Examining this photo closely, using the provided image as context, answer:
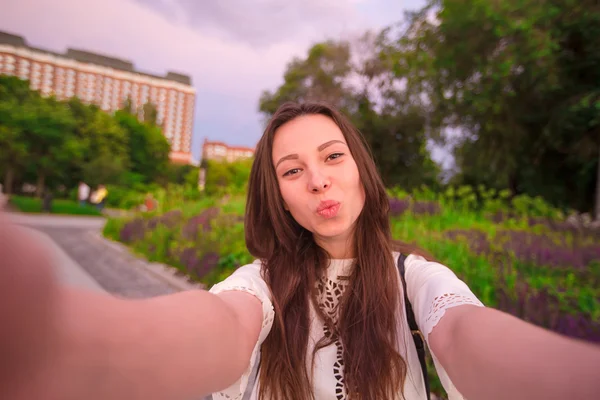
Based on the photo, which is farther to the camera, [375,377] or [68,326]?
[375,377]

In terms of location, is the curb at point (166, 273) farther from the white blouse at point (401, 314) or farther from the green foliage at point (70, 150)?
the green foliage at point (70, 150)

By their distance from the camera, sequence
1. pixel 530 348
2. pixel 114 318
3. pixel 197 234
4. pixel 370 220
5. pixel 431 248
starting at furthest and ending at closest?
pixel 197 234, pixel 431 248, pixel 370 220, pixel 530 348, pixel 114 318

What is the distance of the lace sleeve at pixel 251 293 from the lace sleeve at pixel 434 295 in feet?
1.60

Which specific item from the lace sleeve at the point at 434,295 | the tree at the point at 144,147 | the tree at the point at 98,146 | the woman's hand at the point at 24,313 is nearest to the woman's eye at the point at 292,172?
the lace sleeve at the point at 434,295

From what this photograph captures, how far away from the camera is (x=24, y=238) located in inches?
12.8

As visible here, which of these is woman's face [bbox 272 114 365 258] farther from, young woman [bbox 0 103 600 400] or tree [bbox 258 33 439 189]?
tree [bbox 258 33 439 189]

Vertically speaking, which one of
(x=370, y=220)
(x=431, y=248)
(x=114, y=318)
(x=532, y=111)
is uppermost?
(x=532, y=111)

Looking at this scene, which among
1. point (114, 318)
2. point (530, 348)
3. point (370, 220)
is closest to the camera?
point (114, 318)

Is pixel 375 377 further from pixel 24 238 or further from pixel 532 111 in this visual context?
pixel 532 111

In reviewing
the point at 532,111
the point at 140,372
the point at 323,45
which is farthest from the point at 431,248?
the point at 323,45

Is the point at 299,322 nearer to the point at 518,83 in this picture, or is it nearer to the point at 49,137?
the point at 518,83

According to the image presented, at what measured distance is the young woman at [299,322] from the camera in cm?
38

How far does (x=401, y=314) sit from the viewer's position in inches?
46.8

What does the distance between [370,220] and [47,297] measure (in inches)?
46.9
